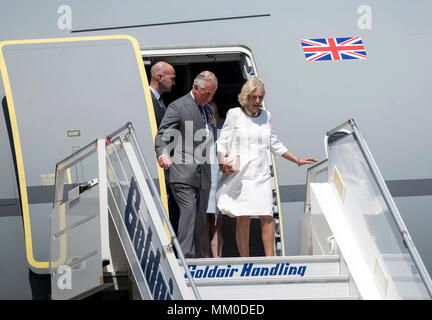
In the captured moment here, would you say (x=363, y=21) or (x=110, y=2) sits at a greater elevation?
(x=110, y=2)

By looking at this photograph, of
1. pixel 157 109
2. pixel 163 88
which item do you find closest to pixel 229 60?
pixel 163 88

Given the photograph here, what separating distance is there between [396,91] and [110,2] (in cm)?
236

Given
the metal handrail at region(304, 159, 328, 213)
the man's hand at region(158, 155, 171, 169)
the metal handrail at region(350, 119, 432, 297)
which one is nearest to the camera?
the metal handrail at region(350, 119, 432, 297)

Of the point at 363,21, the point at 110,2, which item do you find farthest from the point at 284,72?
the point at 110,2

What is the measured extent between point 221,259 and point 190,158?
820mm

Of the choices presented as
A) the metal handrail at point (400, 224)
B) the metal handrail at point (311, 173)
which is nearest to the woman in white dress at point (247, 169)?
the metal handrail at point (311, 173)

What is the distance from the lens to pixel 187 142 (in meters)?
4.50

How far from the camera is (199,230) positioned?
4473mm

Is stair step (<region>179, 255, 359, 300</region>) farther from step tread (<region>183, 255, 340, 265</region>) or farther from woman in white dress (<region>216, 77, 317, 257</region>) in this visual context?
woman in white dress (<region>216, 77, 317, 257</region>)

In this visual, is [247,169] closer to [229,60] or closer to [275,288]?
[275,288]

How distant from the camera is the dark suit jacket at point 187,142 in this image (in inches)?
175

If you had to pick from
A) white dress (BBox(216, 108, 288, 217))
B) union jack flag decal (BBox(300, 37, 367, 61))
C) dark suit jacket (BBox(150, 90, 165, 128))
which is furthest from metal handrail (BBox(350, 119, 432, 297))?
dark suit jacket (BBox(150, 90, 165, 128))

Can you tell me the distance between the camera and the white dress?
4.36 m
